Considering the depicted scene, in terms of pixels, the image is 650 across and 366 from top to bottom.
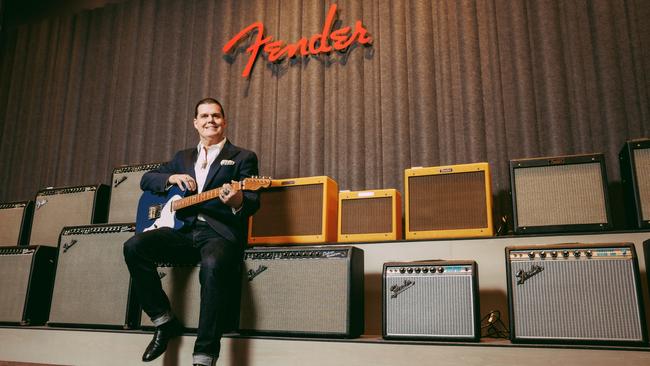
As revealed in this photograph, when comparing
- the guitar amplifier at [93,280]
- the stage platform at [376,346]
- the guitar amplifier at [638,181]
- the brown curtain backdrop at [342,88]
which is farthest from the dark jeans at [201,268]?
the guitar amplifier at [638,181]

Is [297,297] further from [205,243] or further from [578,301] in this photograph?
[578,301]

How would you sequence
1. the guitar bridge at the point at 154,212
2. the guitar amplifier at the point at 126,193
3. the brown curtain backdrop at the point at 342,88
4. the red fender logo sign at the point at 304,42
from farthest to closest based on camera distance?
the red fender logo sign at the point at 304,42 < the guitar amplifier at the point at 126,193 < the brown curtain backdrop at the point at 342,88 < the guitar bridge at the point at 154,212

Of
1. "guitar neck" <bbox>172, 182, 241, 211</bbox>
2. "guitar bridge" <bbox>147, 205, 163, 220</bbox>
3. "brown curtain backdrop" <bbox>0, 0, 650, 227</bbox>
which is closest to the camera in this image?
"guitar neck" <bbox>172, 182, 241, 211</bbox>

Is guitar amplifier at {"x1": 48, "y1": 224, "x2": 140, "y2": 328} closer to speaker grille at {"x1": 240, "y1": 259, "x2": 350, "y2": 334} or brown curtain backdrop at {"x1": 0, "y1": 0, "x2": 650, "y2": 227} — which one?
speaker grille at {"x1": 240, "y1": 259, "x2": 350, "y2": 334}

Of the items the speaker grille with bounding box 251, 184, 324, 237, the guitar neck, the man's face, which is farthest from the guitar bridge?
the speaker grille with bounding box 251, 184, 324, 237

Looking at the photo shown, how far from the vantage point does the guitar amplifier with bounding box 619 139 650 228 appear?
2381 millimetres

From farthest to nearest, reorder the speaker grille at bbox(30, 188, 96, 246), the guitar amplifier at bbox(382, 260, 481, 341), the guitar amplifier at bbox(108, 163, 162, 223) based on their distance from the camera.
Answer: the speaker grille at bbox(30, 188, 96, 246)
the guitar amplifier at bbox(108, 163, 162, 223)
the guitar amplifier at bbox(382, 260, 481, 341)

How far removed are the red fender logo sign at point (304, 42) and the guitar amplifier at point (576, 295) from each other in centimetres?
196

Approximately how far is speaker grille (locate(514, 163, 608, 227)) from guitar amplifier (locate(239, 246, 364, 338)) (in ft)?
2.59

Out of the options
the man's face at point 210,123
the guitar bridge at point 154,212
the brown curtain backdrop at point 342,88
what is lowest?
the guitar bridge at point 154,212

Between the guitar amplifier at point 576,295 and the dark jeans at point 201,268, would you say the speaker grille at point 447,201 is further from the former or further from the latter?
the dark jeans at point 201,268

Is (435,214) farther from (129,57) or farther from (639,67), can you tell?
(129,57)

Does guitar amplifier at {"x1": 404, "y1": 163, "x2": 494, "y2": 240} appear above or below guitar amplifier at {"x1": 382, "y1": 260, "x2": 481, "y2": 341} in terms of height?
above

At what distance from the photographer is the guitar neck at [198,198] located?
100 inches
